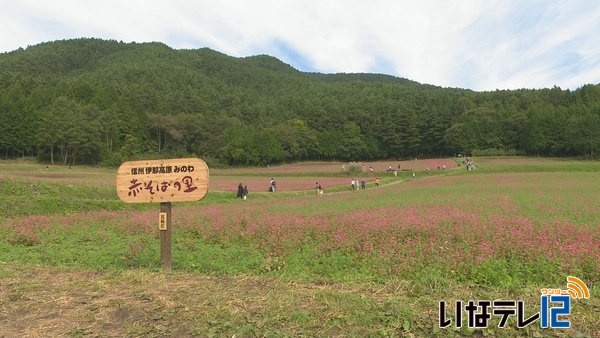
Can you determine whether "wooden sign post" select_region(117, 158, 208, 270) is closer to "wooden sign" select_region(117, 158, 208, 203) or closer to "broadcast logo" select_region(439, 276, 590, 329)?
"wooden sign" select_region(117, 158, 208, 203)

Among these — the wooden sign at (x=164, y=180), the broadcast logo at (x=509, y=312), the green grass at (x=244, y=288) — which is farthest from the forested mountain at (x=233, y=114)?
the broadcast logo at (x=509, y=312)

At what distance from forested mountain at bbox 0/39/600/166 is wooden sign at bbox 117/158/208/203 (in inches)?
2709

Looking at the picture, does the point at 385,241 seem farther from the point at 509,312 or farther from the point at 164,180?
the point at 164,180

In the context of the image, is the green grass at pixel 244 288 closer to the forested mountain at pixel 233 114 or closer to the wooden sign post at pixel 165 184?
the wooden sign post at pixel 165 184

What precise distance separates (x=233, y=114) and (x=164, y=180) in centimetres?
11288

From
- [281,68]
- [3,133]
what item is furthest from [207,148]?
[281,68]

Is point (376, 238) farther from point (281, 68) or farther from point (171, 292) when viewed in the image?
point (281, 68)

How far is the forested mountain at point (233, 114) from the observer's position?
70.6 meters

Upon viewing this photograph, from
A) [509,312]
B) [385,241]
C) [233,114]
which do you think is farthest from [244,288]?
[233,114]

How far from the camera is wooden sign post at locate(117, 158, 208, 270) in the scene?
6.84 meters

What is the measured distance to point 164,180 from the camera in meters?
7.03

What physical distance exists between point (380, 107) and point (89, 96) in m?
86.2

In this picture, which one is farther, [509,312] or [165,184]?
[165,184]

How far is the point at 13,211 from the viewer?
1708 centimetres
